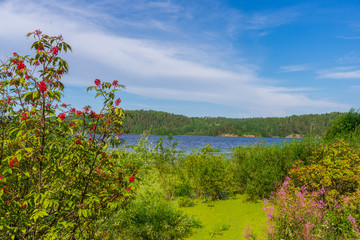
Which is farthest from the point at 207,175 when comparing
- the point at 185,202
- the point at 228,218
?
the point at 228,218

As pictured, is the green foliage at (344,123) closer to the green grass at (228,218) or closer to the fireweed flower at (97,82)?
the green grass at (228,218)

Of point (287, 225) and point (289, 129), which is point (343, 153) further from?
point (289, 129)

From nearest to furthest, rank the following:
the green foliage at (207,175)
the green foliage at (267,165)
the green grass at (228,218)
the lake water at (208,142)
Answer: the green grass at (228,218) → the green foliage at (267,165) → the green foliage at (207,175) → the lake water at (208,142)

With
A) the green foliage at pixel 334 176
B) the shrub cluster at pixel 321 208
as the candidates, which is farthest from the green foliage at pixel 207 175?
the green foliage at pixel 334 176

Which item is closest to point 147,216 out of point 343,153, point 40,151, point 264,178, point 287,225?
point 287,225

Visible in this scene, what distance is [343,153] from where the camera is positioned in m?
9.80

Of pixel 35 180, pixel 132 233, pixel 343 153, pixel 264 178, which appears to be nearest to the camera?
pixel 35 180

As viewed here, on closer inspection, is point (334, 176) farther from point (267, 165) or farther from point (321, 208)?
point (267, 165)

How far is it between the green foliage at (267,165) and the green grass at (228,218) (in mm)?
776

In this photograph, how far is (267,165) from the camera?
36.2 feet

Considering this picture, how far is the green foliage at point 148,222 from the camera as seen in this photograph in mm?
6594

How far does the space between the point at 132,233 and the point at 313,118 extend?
519 ft

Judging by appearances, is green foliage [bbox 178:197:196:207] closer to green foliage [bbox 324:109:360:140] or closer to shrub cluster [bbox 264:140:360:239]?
shrub cluster [bbox 264:140:360:239]

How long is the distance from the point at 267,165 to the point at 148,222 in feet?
21.1
